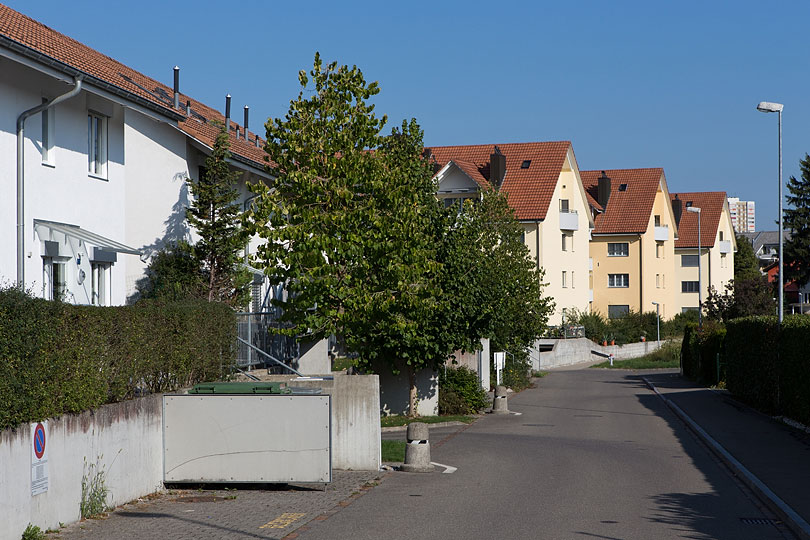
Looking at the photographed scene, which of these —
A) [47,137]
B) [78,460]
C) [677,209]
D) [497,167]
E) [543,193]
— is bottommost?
[78,460]

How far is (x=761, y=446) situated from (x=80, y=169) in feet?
47.2

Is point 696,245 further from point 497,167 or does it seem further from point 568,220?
point 497,167

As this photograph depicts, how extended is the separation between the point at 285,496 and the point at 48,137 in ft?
33.3

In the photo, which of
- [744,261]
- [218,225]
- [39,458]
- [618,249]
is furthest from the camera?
[744,261]

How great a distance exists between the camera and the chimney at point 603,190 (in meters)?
75.7

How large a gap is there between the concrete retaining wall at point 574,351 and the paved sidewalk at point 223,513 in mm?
38419

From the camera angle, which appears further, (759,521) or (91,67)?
(91,67)

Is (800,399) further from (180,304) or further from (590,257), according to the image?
(590,257)

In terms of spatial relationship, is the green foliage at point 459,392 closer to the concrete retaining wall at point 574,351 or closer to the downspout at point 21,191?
the downspout at point 21,191

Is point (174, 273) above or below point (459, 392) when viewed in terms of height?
above

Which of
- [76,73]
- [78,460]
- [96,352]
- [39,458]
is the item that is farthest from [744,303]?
[39,458]

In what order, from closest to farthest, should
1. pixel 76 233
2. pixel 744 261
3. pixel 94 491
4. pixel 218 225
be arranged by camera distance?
pixel 94 491, pixel 76 233, pixel 218 225, pixel 744 261

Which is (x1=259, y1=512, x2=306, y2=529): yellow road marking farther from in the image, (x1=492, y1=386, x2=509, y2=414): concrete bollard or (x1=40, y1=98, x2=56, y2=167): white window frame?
(x1=492, y1=386, x2=509, y2=414): concrete bollard

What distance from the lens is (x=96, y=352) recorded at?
35.8 ft
